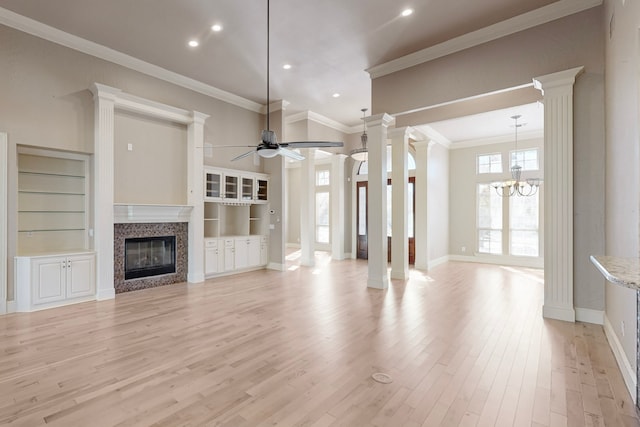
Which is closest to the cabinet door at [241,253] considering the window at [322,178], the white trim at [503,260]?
the window at [322,178]

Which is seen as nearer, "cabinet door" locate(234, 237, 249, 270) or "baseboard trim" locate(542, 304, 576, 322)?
"baseboard trim" locate(542, 304, 576, 322)

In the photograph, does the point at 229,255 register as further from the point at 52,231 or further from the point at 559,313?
the point at 559,313

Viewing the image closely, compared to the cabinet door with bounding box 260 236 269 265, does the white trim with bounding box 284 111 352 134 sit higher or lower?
higher

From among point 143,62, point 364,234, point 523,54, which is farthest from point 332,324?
point 364,234

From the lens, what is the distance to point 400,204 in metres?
6.74

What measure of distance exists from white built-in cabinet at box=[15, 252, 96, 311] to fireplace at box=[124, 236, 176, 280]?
2.17 feet

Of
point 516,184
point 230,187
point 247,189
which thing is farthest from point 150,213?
point 516,184

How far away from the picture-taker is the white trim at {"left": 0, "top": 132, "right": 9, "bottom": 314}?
4.15 metres

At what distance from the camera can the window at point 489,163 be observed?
8719 millimetres

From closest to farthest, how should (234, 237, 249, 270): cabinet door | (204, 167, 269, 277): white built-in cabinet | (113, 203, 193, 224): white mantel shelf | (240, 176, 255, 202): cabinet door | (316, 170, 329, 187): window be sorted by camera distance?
(113, 203, 193, 224): white mantel shelf, (204, 167, 269, 277): white built-in cabinet, (234, 237, 249, 270): cabinet door, (240, 176, 255, 202): cabinet door, (316, 170, 329, 187): window

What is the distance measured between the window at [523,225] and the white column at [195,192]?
7802 millimetres

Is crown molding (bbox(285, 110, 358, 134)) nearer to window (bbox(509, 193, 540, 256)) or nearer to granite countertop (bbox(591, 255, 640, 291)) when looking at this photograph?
window (bbox(509, 193, 540, 256))

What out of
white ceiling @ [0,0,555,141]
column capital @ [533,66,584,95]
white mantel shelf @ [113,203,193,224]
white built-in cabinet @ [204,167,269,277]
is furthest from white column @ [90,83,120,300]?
column capital @ [533,66,584,95]

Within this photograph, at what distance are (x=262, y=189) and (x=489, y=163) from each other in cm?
630
